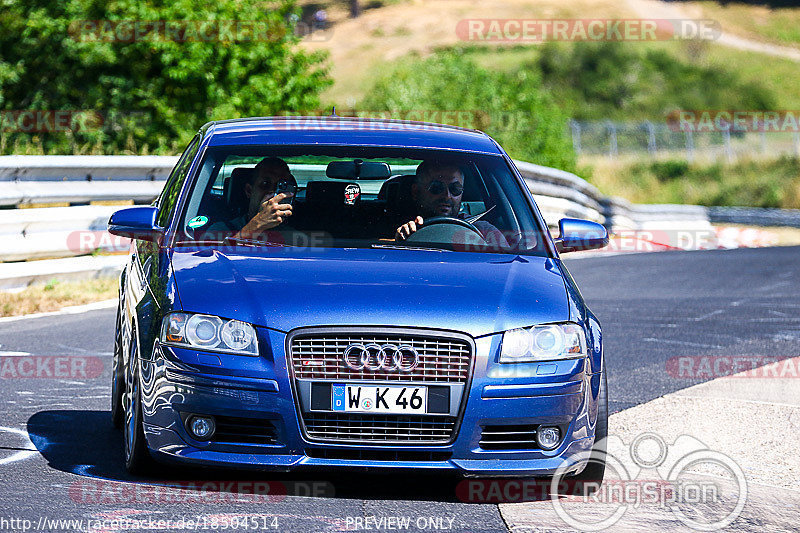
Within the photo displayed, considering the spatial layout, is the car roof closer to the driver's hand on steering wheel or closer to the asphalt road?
the driver's hand on steering wheel

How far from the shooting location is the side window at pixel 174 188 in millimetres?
6254

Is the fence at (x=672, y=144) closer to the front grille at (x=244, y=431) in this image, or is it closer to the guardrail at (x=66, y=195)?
the guardrail at (x=66, y=195)

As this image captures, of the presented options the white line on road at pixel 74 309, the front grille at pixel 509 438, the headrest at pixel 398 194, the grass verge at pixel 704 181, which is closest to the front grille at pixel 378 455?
the front grille at pixel 509 438

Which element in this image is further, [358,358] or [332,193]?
[332,193]

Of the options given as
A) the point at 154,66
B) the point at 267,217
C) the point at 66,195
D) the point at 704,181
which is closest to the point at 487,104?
the point at 154,66

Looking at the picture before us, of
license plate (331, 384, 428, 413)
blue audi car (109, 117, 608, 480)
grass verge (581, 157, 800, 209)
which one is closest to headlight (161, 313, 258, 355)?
blue audi car (109, 117, 608, 480)

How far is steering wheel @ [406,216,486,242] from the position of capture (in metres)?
6.06

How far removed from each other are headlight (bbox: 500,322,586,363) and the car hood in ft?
0.14

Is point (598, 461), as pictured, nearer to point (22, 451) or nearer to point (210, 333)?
point (210, 333)

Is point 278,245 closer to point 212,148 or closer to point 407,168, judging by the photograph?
point 212,148

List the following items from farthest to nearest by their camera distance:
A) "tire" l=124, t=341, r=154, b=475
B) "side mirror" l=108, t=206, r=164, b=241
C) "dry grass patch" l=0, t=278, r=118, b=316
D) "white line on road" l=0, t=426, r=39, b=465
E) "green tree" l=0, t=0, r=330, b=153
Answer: "green tree" l=0, t=0, r=330, b=153 < "dry grass patch" l=0, t=278, r=118, b=316 < "side mirror" l=108, t=206, r=164, b=241 < "white line on road" l=0, t=426, r=39, b=465 < "tire" l=124, t=341, r=154, b=475

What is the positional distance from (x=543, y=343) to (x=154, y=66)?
1889cm

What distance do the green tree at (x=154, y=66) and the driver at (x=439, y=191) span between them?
15076mm

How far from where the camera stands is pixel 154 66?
75.6 feet
